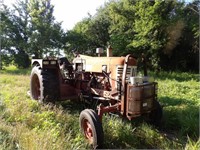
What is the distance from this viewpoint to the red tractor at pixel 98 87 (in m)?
3.80

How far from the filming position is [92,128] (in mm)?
3658

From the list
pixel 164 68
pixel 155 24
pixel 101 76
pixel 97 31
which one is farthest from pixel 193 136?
pixel 97 31

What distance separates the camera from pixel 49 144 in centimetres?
283

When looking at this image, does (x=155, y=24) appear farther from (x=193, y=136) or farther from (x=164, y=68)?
(x=193, y=136)

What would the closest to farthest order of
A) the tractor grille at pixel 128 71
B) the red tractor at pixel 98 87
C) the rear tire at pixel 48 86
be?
the red tractor at pixel 98 87, the tractor grille at pixel 128 71, the rear tire at pixel 48 86

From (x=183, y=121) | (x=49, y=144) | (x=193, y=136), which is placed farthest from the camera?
(x=183, y=121)

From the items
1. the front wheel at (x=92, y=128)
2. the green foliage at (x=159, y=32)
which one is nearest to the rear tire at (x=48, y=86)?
the front wheel at (x=92, y=128)

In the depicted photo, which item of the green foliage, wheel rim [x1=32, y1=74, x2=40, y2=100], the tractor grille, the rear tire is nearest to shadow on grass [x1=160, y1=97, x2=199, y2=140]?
the tractor grille

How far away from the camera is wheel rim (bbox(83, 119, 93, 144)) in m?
3.82

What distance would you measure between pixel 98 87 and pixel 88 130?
1167mm

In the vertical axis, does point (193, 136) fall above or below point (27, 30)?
below

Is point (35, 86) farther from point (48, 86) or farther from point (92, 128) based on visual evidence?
point (92, 128)

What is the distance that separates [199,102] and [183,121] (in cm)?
167

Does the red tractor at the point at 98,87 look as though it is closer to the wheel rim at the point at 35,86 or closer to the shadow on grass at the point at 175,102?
the wheel rim at the point at 35,86
